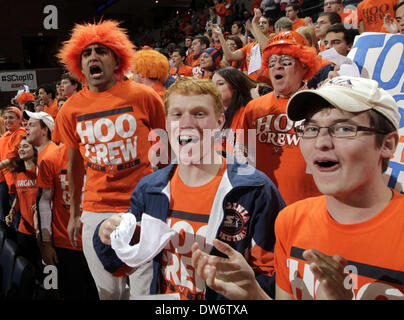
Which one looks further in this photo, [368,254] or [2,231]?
[2,231]

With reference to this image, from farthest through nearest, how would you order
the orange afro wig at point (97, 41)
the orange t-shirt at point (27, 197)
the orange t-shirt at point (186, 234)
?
the orange t-shirt at point (27, 197) < the orange afro wig at point (97, 41) < the orange t-shirt at point (186, 234)

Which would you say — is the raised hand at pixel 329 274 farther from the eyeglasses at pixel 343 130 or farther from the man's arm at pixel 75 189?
the man's arm at pixel 75 189

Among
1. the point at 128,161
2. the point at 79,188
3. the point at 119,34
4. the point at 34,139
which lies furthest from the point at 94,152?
the point at 34,139

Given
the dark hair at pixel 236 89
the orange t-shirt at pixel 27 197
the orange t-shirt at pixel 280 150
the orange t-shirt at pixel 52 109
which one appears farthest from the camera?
the orange t-shirt at pixel 52 109

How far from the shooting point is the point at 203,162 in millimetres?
1538

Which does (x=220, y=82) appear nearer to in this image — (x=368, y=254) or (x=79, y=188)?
(x=79, y=188)

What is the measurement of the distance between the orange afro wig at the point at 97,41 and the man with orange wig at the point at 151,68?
855 mm

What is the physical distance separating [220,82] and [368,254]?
6.53ft

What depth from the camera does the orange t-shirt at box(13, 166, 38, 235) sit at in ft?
12.3

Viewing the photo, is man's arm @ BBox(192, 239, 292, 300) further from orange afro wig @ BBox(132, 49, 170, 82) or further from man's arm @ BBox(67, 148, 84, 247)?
orange afro wig @ BBox(132, 49, 170, 82)

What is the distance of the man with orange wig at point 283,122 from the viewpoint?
2.23 metres

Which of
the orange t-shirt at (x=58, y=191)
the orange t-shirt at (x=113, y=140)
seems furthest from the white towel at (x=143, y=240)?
the orange t-shirt at (x=58, y=191)

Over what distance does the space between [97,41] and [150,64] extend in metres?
1.06

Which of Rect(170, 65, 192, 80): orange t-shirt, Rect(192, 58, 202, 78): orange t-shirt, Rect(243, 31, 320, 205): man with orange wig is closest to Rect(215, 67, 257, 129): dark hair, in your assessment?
Rect(243, 31, 320, 205): man with orange wig
